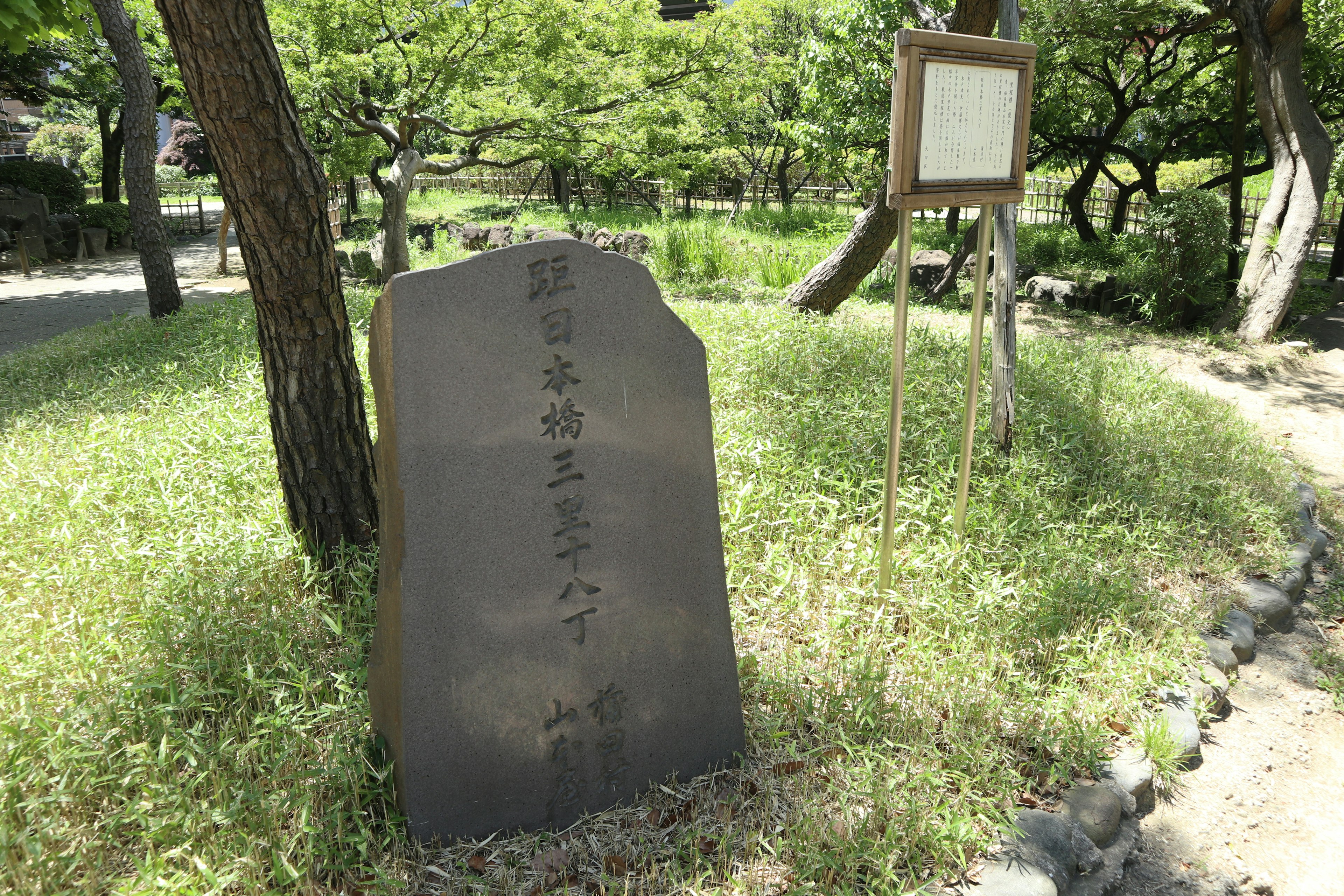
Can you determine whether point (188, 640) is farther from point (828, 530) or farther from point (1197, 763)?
point (1197, 763)

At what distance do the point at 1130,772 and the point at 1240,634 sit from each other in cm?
116

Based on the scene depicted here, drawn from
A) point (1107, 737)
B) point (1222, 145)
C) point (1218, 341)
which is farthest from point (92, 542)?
point (1222, 145)

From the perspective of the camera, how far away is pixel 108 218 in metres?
14.7

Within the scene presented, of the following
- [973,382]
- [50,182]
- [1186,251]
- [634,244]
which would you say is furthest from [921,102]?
[50,182]

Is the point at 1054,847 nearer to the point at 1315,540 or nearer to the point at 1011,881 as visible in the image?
the point at 1011,881

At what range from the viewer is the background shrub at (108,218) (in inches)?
572

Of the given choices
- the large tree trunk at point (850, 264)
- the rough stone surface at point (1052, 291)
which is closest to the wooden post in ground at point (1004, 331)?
the large tree trunk at point (850, 264)

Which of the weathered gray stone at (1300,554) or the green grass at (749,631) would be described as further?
the weathered gray stone at (1300,554)

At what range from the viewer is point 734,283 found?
966 centimetres

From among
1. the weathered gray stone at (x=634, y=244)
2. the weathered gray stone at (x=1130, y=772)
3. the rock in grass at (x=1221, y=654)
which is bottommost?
the weathered gray stone at (x=1130, y=772)

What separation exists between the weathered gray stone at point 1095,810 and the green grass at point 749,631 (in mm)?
69

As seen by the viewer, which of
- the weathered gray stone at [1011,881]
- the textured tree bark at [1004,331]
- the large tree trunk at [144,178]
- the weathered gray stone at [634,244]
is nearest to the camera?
the weathered gray stone at [1011,881]

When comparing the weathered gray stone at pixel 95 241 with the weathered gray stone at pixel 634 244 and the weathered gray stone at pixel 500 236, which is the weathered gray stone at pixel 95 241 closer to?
the weathered gray stone at pixel 500 236

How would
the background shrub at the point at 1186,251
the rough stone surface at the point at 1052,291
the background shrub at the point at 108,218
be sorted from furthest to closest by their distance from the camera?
the background shrub at the point at 108,218 < the rough stone surface at the point at 1052,291 < the background shrub at the point at 1186,251
